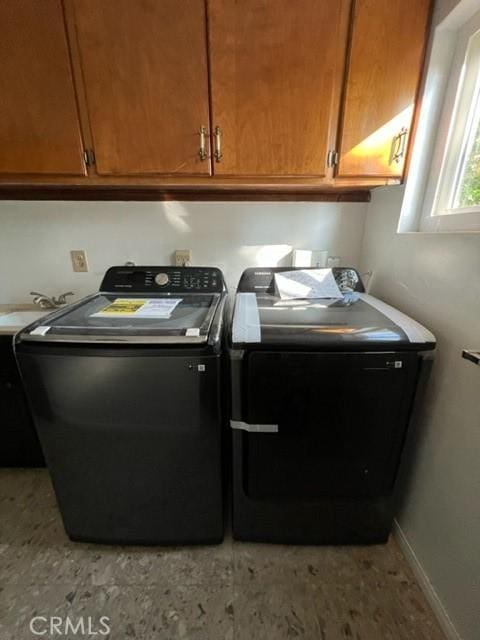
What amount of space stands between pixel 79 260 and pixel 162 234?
19.7 inches

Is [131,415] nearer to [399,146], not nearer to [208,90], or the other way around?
[208,90]

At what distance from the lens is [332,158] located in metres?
1.12

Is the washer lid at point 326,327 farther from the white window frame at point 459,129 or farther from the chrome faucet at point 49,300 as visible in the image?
the chrome faucet at point 49,300

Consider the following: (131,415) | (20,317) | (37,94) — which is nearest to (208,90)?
(37,94)

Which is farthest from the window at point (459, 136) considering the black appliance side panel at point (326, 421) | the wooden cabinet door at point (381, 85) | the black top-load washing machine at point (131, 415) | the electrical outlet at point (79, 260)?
the electrical outlet at point (79, 260)

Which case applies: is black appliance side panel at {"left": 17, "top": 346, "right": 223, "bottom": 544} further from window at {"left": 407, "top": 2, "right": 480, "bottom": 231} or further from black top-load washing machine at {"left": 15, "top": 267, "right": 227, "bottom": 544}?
window at {"left": 407, "top": 2, "right": 480, "bottom": 231}

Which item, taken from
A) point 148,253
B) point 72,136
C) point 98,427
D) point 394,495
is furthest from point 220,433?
point 72,136

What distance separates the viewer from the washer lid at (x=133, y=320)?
87 cm

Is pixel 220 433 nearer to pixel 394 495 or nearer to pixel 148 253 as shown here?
pixel 394 495

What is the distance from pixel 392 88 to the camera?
3.40 ft

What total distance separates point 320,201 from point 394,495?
4.59 feet

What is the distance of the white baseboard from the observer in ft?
2.97

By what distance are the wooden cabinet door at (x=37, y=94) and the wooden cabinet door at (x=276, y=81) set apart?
0.54 meters

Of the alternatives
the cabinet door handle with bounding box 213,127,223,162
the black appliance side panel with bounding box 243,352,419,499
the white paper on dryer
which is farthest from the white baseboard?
the cabinet door handle with bounding box 213,127,223,162
